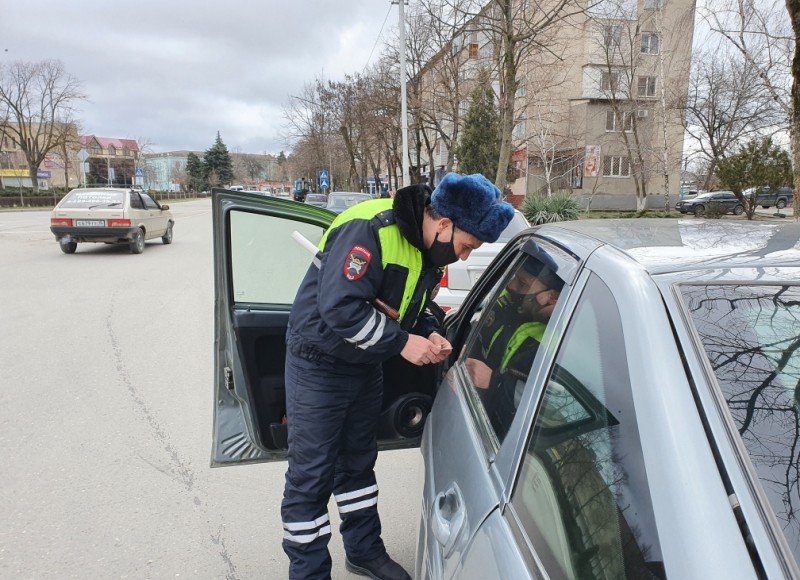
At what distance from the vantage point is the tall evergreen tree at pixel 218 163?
86.4 metres

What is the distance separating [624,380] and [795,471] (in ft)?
1.01

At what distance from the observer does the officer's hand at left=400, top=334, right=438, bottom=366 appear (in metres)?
2.02

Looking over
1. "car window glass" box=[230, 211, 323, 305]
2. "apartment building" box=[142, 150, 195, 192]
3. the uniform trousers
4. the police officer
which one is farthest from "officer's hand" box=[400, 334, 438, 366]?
"apartment building" box=[142, 150, 195, 192]

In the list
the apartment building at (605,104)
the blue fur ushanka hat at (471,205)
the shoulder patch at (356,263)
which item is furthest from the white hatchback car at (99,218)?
the apartment building at (605,104)

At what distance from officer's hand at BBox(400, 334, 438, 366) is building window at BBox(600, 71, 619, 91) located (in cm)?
3035

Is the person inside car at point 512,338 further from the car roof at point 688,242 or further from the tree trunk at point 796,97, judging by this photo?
the tree trunk at point 796,97

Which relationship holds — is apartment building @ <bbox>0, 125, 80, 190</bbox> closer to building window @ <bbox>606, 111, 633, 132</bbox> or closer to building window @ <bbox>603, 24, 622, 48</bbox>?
building window @ <bbox>606, 111, 633, 132</bbox>

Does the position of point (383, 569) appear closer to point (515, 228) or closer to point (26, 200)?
point (515, 228)

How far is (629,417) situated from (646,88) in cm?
3809

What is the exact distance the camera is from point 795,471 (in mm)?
948

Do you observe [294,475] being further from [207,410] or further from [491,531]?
[207,410]

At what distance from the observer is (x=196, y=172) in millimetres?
89688

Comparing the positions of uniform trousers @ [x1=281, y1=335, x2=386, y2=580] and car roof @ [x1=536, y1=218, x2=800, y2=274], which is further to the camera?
uniform trousers @ [x1=281, y1=335, x2=386, y2=580]

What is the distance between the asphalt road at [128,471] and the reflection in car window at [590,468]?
108 centimetres
